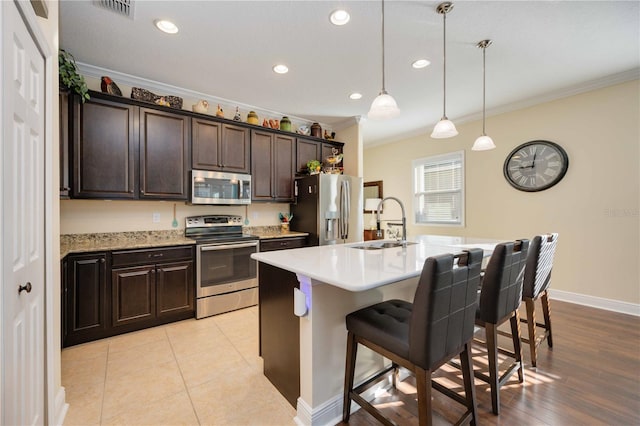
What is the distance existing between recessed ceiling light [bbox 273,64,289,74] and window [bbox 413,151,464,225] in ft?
10.5

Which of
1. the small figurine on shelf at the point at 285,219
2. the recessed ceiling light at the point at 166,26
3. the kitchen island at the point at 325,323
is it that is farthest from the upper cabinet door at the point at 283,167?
the kitchen island at the point at 325,323

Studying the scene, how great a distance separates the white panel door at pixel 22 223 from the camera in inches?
38.4

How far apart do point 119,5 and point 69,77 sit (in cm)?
89

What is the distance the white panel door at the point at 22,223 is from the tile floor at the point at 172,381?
440 millimetres

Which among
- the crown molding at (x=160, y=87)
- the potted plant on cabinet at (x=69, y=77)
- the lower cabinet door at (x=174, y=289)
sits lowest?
the lower cabinet door at (x=174, y=289)

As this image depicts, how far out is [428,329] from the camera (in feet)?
3.73

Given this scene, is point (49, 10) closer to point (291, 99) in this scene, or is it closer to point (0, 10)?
point (0, 10)

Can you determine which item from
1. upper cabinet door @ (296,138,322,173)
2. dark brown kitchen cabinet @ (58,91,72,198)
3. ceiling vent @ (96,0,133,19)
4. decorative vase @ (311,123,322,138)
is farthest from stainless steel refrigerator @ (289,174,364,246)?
dark brown kitchen cabinet @ (58,91,72,198)

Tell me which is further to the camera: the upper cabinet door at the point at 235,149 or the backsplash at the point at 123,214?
the upper cabinet door at the point at 235,149

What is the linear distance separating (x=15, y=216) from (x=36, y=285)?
439 millimetres

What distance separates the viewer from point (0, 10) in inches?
35.4

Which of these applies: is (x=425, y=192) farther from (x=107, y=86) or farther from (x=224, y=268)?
(x=107, y=86)

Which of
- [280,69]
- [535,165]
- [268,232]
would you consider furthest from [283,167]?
[535,165]

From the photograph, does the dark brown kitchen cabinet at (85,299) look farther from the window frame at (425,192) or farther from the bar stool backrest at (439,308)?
the window frame at (425,192)
